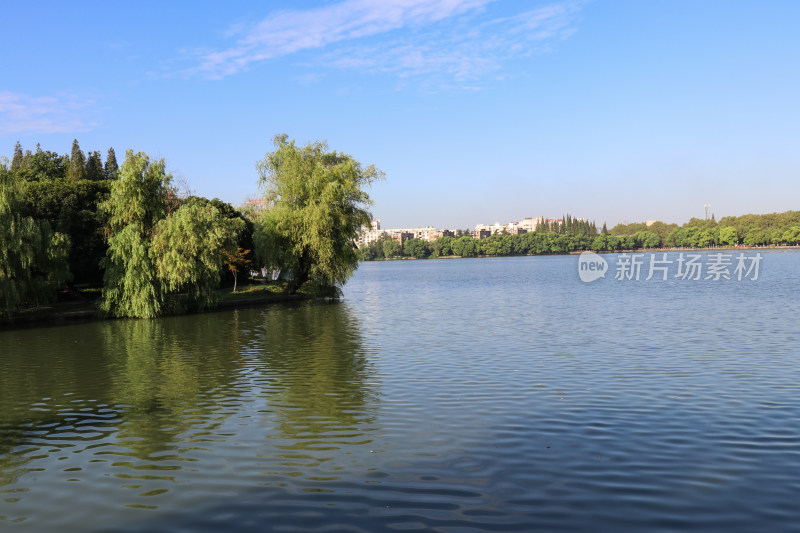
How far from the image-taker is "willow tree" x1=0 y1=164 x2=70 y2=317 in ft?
110

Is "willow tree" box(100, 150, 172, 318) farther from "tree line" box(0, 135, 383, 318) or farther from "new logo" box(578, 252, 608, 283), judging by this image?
"new logo" box(578, 252, 608, 283)

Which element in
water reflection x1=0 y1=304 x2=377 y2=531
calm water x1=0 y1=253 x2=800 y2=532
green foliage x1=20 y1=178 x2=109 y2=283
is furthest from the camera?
green foliage x1=20 y1=178 x2=109 y2=283

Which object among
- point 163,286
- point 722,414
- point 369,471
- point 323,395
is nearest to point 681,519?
point 369,471

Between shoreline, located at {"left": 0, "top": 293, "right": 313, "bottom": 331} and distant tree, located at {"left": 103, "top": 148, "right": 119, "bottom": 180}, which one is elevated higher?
distant tree, located at {"left": 103, "top": 148, "right": 119, "bottom": 180}

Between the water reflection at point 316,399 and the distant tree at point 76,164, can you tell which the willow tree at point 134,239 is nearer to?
the water reflection at point 316,399

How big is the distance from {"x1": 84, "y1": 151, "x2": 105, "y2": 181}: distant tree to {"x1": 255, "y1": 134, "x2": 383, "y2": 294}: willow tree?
230ft

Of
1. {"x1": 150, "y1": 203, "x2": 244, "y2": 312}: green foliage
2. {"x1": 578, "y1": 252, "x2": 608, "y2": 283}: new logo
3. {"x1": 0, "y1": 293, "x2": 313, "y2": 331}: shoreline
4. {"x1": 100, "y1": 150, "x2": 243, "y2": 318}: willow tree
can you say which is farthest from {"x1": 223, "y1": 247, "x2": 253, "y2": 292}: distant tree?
{"x1": 578, "y1": 252, "x2": 608, "y2": 283}: new logo

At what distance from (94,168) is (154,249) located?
287ft

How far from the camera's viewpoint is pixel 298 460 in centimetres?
1023

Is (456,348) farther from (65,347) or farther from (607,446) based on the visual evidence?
(65,347)

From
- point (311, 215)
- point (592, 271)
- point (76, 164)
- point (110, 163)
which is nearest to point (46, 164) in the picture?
point (76, 164)

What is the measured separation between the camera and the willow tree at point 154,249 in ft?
125

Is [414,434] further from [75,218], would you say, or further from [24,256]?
[75,218]

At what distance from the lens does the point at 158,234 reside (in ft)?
129
